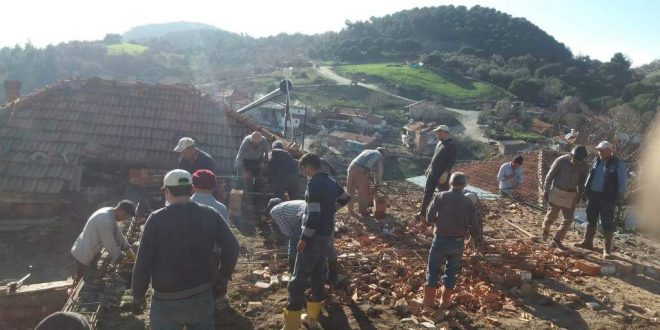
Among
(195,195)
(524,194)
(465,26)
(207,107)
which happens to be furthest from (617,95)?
(195,195)

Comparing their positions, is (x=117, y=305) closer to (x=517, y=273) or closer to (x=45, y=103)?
(x=517, y=273)

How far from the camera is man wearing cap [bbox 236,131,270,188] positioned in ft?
29.1

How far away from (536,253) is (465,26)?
377 feet

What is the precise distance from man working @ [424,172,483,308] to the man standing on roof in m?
3.25

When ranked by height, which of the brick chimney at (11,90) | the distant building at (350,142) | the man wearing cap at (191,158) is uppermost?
the brick chimney at (11,90)

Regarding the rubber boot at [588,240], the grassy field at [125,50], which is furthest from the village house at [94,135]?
the grassy field at [125,50]

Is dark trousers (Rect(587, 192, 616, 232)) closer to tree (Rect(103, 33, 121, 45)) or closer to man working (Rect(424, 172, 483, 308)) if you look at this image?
man working (Rect(424, 172, 483, 308))

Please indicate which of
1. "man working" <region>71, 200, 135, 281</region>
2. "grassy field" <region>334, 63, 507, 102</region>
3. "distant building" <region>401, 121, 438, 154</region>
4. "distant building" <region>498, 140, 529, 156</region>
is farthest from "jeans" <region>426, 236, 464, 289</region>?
"grassy field" <region>334, 63, 507, 102</region>

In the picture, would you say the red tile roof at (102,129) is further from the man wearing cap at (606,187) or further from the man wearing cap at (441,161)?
the man wearing cap at (606,187)

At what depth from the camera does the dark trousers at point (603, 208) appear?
6875 millimetres

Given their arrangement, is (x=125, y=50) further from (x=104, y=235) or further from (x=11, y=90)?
(x=104, y=235)

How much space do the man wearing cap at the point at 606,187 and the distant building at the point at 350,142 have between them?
3888 cm

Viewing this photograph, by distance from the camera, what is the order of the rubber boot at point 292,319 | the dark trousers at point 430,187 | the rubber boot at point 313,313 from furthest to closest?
the dark trousers at point 430,187 < the rubber boot at point 313,313 < the rubber boot at point 292,319

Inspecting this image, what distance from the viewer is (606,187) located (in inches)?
270
